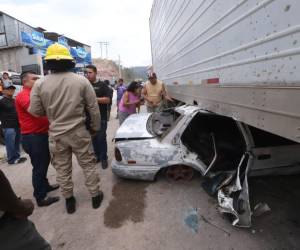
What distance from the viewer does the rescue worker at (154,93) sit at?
602cm

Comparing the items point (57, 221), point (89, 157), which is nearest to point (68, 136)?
point (89, 157)

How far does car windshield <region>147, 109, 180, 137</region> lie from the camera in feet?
12.8

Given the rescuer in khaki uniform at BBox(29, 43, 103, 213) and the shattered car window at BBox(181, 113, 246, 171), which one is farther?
the shattered car window at BBox(181, 113, 246, 171)

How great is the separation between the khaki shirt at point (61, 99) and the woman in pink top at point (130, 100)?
2.61 metres

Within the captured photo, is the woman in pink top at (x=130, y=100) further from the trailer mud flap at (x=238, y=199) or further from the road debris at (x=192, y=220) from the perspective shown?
the trailer mud flap at (x=238, y=199)

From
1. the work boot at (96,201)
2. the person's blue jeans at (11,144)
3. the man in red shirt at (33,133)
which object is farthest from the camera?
the person's blue jeans at (11,144)

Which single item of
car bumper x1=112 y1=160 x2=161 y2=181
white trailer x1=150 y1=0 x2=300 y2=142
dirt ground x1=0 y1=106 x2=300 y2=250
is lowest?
dirt ground x1=0 y1=106 x2=300 y2=250

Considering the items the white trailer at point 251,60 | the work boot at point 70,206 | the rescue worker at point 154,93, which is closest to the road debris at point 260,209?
the white trailer at point 251,60

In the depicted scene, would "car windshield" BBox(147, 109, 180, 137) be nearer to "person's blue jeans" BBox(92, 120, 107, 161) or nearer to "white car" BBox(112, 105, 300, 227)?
"white car" BBox(112, 105, 300, 227)

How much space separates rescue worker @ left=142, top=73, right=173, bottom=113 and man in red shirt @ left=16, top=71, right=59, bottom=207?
129 inches

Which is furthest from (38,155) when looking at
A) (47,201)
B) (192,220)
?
(192,220)

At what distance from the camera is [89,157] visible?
3002mm

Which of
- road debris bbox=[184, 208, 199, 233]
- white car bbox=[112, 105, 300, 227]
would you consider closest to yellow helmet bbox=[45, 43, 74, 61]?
white car bbox=[112, 105, 300, 227]

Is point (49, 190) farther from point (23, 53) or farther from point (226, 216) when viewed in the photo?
point (23, 53)
